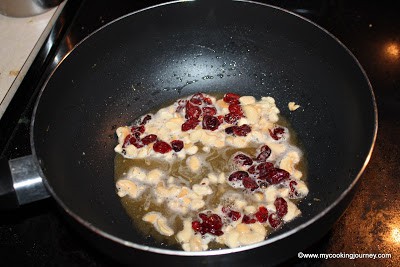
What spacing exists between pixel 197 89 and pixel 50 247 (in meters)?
0.51

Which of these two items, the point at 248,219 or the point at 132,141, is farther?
the point at 132,141

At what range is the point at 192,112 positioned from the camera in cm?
119

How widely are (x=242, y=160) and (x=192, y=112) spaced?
0.18 meters

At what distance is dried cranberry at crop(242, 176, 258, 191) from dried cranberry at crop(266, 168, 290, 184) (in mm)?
31

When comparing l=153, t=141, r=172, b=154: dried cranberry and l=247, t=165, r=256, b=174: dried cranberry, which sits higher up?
l=153, t=141, r=172, b=154: dried cranberry

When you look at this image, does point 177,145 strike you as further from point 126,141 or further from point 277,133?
point 277,133

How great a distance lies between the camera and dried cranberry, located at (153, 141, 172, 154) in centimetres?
113

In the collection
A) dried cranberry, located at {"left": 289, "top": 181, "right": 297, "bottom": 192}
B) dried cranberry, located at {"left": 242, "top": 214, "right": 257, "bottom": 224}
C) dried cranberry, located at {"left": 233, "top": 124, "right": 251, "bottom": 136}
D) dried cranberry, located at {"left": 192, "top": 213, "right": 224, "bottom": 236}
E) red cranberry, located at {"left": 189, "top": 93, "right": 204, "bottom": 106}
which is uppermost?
red cranberry, located at {"left": 189, "top": 93, "right": 204, "bottom": 106}

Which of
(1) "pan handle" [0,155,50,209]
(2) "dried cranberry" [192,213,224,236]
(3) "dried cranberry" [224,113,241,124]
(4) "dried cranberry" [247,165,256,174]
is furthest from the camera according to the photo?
(3) "dried cranberry" [224,113,241,124]

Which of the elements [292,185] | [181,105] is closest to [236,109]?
[181,105]

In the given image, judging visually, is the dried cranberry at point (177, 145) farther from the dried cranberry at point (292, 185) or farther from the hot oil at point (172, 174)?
the dried cranberry at point (292, 185)

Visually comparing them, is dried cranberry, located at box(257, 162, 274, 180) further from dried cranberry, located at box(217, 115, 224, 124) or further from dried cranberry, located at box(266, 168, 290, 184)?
dried cranberry, located at box(217, 115, 224, 124)

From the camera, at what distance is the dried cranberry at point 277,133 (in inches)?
45.0

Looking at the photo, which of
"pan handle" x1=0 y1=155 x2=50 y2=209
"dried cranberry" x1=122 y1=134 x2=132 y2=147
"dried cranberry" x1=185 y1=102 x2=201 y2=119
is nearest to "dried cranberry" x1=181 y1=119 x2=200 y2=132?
"dried cranberry" x1=185 y1=102 x2=201 y2=119
